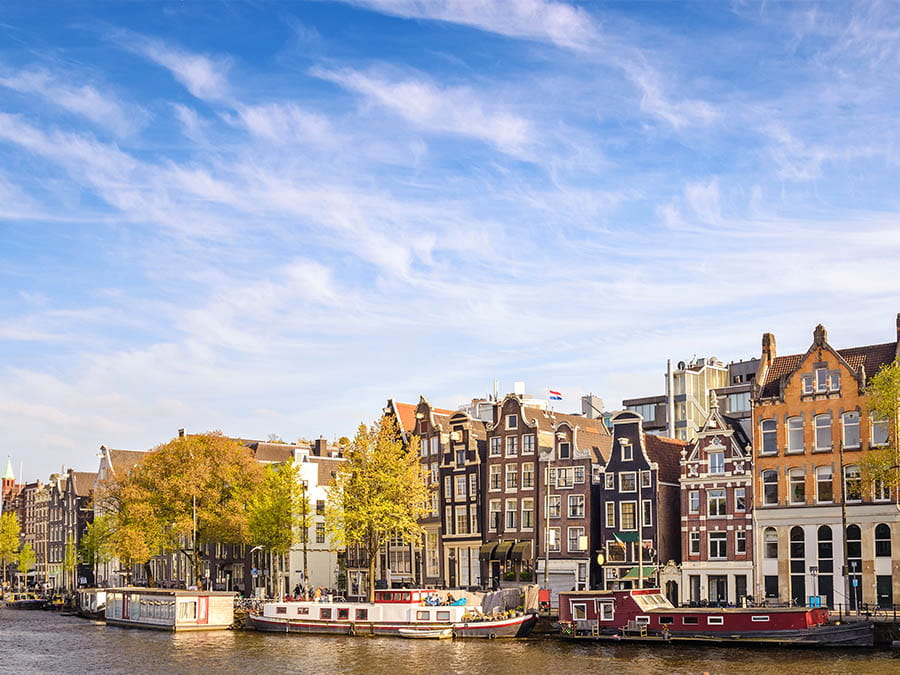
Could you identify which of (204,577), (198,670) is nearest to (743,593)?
(198,670)

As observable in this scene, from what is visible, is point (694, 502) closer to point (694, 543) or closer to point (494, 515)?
point (694, 543)

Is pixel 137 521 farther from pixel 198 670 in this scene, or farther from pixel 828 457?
pixel 828 457

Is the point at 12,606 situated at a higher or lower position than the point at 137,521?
lower

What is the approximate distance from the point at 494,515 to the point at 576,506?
9.21m

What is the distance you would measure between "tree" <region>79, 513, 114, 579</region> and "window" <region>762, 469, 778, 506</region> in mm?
70152

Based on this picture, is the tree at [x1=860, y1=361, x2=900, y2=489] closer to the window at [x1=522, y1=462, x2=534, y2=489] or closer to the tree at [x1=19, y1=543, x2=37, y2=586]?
the window at [x1=522, y1=462, x2=534, y2=489]

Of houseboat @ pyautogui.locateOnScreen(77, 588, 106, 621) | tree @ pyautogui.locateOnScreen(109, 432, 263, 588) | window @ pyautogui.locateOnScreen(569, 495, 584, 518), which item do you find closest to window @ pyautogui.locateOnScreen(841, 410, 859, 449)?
window @ pyautogui.locateOnScreen(569, 495, 584, 518)

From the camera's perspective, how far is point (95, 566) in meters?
175

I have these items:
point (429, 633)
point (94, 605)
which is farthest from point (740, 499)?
point (94, 605)

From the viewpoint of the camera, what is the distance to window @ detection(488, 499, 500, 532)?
105 metres

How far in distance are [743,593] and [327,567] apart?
53.8 m

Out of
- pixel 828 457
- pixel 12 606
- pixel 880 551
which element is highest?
pixel 828 457

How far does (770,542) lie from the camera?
8950cm

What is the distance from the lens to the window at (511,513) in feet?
342
